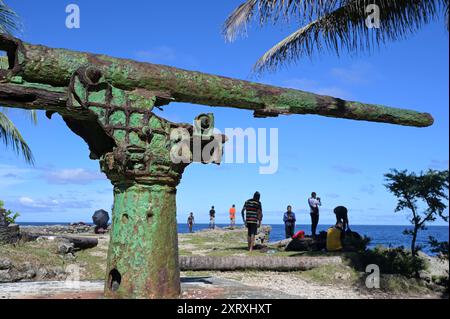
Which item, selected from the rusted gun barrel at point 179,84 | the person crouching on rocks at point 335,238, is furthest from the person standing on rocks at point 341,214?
the rusted gun barrel at point 179,84

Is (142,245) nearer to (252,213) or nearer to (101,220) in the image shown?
(252,213)

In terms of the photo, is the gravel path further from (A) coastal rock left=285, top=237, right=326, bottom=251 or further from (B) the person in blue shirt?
(B) the person in blue shirt

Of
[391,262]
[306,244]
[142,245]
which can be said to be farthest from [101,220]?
[142,245]

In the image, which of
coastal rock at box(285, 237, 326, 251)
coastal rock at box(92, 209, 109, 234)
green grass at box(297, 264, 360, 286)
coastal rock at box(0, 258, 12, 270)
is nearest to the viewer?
coastal rock at box(0, 258, 12, 270)

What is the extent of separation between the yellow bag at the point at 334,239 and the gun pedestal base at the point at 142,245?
9011mm

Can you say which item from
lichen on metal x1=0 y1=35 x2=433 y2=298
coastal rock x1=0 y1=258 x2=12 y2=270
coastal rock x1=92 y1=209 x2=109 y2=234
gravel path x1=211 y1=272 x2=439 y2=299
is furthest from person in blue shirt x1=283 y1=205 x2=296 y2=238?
lichen on metal x1=0 y1=35 x2=433 y2=298

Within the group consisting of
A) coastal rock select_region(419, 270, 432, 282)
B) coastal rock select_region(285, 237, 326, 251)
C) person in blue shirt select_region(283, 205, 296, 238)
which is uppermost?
person in blue shirt select_region(283, 205, 296, 238)

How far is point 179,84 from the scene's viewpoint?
18.0 feet

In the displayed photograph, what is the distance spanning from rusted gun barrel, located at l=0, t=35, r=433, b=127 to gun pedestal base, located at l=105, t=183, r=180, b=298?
110 centimetres

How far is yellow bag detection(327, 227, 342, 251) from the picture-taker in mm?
13484
